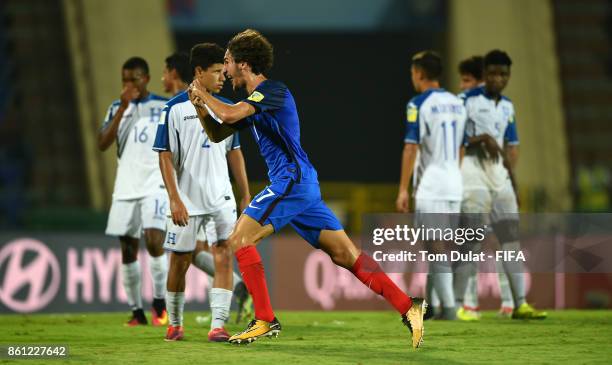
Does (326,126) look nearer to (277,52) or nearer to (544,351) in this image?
(277,52)

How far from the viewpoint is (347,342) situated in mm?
8102

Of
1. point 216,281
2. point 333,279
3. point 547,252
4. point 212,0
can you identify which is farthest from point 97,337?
point 212,0

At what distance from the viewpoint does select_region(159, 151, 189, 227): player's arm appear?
793 centimetres

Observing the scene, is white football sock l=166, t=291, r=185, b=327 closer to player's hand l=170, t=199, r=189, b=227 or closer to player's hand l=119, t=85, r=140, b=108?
player's hand l=170, t=199, r=189, b=227

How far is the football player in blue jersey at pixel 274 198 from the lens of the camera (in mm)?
7277

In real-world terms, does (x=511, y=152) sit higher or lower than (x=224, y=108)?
lower

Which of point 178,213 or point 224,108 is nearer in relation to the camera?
point 224,108

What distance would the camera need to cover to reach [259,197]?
7.32m

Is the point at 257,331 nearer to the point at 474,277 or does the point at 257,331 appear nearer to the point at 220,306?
the point at 220,306

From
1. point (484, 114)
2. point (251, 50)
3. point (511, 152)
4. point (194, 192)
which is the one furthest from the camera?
point (511, 152)

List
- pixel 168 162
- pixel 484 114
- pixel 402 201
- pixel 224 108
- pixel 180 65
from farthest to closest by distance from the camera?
1. pixel 484 114
2. pixel 402 201
3. pixel 180 65
4. pixel 168 162
5. pixel 224 108

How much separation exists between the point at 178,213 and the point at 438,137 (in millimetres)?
2960

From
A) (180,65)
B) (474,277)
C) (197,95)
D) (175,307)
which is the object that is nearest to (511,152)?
(474,277)

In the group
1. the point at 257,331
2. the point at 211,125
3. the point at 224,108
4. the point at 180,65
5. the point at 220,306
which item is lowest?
the point at 257,331
